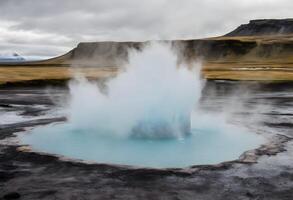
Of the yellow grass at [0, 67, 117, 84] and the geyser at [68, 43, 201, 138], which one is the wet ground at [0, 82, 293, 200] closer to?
the geyser at [68, 43, 201, 138]

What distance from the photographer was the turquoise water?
51.1 feet

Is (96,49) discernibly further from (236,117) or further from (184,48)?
(236,117)

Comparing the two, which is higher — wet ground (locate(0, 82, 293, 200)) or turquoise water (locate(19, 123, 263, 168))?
wet ground (locate(0, 82, 293, 200))

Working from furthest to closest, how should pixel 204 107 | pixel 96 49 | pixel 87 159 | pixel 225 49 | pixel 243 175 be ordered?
pixel 96 49 → pixel 225 49 → pixel 204 107 → pixel 87 159 → pixel 243 175

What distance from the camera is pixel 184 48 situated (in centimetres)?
15062

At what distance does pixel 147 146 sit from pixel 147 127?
2.04 m

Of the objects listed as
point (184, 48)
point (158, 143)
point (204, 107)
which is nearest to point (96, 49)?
point (184, 48)

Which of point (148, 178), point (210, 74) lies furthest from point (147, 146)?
point (210, 74)

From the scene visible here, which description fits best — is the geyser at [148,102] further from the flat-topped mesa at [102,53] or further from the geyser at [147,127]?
the flat-topped mesa at [102,53]

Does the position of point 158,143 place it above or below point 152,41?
below

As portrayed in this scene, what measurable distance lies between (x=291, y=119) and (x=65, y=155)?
13.8 metres

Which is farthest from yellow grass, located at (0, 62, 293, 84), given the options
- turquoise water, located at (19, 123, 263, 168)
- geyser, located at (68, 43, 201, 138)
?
turquoise water, located at (19, 123, 263, 168)

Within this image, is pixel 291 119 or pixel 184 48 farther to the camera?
pixel 184 48

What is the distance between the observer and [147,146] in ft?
58.3
